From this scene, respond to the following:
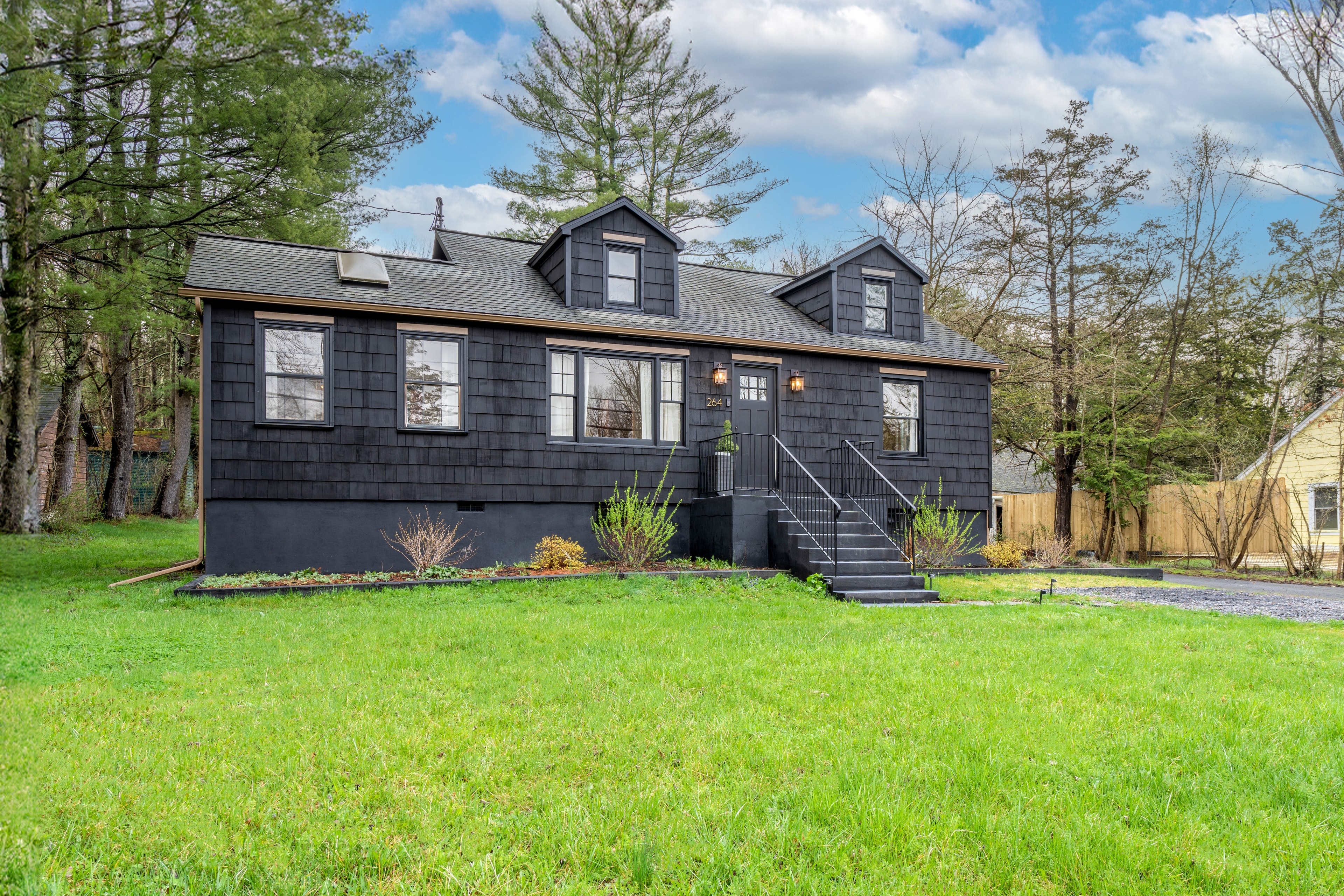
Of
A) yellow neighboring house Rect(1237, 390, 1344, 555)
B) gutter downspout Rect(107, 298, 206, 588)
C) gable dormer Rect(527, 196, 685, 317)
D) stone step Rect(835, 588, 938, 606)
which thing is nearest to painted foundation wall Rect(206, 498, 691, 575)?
gutter downspout Rect(107, 298, 206, 588)

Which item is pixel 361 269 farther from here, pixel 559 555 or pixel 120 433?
pixel 120 433

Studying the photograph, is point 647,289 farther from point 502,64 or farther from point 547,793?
point 502,64

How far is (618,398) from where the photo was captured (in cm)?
1267

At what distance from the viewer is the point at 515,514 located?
11.9m

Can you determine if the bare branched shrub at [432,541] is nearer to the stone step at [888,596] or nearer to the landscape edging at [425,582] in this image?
the landscape edging at [425,582]

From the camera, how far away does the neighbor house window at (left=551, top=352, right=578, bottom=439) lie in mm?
12250

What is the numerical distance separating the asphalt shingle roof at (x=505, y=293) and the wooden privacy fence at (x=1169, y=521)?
7.31 meters

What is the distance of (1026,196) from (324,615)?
19618 mm

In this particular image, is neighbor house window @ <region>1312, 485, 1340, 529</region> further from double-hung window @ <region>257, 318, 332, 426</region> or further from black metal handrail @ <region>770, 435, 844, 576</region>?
double-hung window @ <region>257, 318, 332, 426</region>

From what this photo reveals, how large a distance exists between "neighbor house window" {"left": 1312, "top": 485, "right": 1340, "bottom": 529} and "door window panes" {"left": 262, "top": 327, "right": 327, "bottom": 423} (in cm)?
2207

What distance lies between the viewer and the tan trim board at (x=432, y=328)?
1141 cm

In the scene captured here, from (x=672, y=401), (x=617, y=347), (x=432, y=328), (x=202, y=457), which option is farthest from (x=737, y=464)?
(x=202, y=457)

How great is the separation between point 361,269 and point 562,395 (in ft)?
11.3

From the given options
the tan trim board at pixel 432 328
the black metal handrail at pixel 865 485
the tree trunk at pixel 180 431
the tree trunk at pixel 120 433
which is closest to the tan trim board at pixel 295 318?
the tan trim board at pixel 432 328
